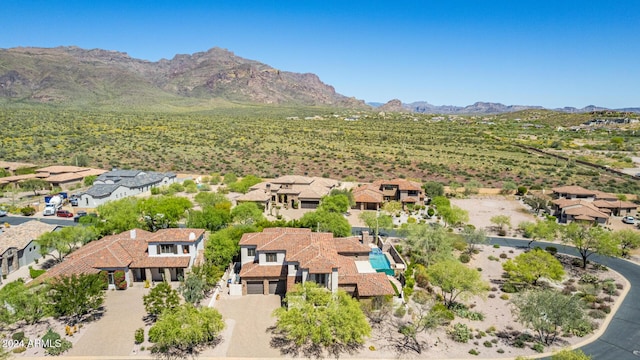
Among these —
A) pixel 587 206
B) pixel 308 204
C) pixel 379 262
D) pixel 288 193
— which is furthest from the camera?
pixel 288 193

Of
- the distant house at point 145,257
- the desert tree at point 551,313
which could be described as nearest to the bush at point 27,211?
the distant house at point 145,257

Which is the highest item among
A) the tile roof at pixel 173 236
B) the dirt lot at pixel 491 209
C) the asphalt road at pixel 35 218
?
the tile roof at pixel 173 236

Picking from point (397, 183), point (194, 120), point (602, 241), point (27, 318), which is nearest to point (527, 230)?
point (602, 241)

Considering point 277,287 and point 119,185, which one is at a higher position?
point 119,185

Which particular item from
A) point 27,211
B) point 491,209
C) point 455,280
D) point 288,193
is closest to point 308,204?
point 288,193

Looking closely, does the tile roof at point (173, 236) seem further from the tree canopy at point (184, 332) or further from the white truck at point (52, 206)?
the white truck at point (52, 206)

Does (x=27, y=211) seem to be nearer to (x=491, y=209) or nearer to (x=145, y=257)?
(x=145, y=257)
